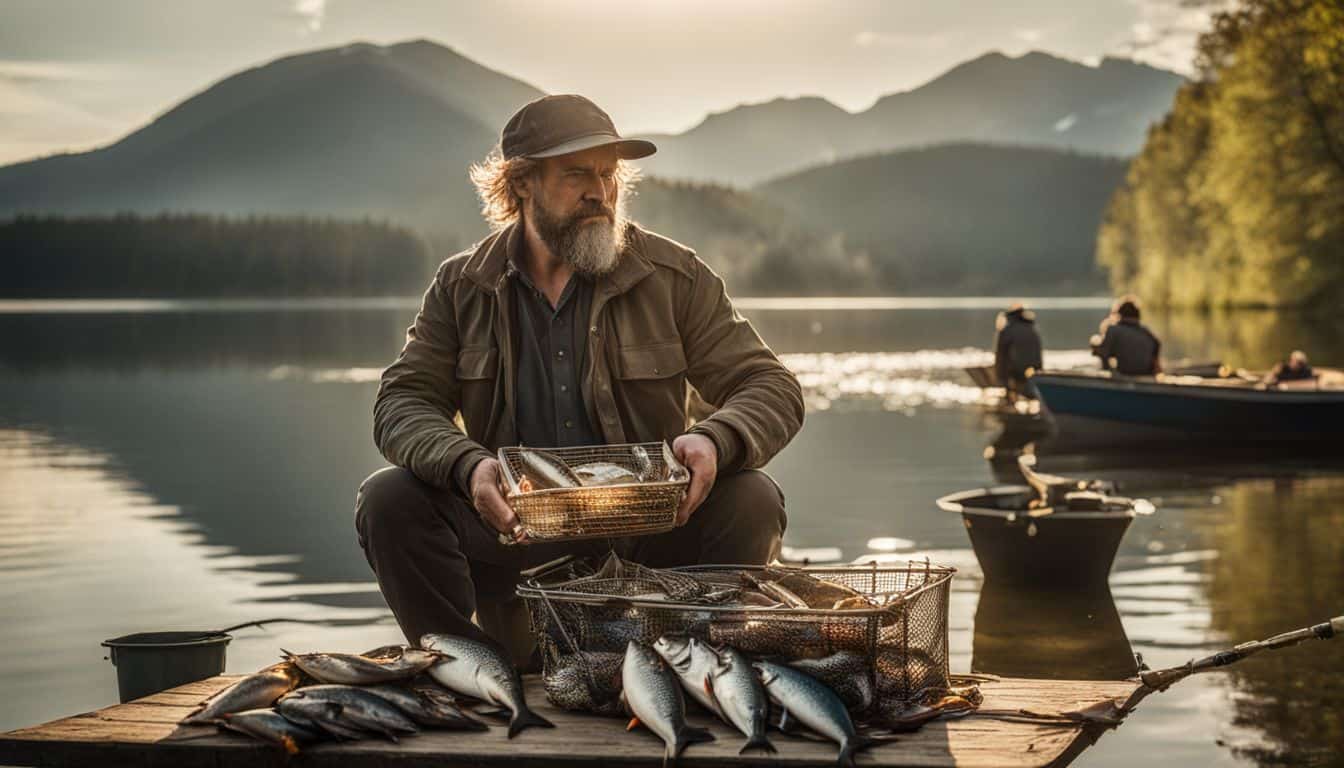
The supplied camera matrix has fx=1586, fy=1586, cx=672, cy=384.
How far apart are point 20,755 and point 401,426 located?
5.27ft

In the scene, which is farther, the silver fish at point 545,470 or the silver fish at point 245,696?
the silver fish at point 545,470

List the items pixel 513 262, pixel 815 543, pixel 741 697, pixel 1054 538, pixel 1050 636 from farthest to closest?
pixel 815 543
pixel 1054 538
pixel 1050 636
pixel 513 262
pixel 741 697

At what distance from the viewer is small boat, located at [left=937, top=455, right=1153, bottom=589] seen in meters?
9.27

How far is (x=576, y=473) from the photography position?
4684mm

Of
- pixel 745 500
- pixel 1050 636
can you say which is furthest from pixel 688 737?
pixel 1050 636

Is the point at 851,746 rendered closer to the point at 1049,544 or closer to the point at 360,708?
the point at 360,708

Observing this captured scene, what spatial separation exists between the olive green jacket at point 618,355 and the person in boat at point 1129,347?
14982mm

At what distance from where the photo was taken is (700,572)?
4898mm

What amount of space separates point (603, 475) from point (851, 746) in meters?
1.29

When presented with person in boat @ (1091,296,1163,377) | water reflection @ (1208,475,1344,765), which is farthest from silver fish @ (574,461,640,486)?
person in boat @ (1091,296,1163,377)

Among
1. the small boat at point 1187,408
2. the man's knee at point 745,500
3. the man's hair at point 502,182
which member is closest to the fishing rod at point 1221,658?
the man's knee at point 745,500

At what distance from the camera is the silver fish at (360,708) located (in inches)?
157

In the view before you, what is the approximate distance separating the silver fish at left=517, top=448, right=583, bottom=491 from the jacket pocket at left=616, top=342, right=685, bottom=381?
655mm

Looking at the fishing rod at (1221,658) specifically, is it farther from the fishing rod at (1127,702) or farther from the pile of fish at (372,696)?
the pile of fish at (372,696)
